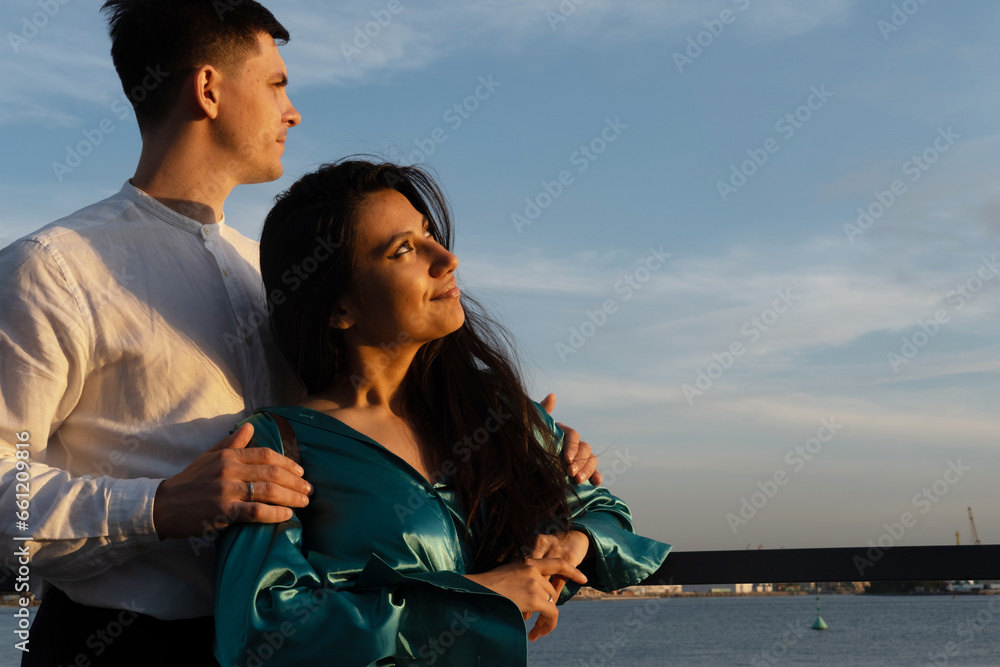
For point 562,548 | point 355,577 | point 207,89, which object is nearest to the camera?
point 355,577

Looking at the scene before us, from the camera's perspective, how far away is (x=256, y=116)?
7.13 ft

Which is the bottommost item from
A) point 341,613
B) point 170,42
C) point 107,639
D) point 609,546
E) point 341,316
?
point 107,639

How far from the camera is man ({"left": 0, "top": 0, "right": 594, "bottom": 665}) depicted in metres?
1.64

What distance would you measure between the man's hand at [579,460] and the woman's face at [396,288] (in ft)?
1.54

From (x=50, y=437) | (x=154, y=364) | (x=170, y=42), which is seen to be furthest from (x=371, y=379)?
(x=170, y=42)

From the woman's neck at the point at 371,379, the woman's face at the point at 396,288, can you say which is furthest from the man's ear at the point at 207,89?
the woman's neck at the point at 371,379

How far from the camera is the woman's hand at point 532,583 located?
1.71 meters

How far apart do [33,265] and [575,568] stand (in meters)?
1.31

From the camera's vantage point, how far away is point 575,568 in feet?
6.21

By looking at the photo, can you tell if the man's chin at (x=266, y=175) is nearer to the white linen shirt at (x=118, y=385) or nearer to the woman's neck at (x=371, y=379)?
the white linen shirt at (x=118, y=385)

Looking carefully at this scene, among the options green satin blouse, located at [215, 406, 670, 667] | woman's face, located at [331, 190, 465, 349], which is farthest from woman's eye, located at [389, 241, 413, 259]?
green satin blouse, located at [215, 406, 670, 667]

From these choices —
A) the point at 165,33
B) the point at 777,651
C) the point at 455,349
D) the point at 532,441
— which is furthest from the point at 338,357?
the point at 777,651

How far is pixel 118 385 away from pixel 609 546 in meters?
1.14

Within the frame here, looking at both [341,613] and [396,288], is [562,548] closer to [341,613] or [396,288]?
[341,613]
